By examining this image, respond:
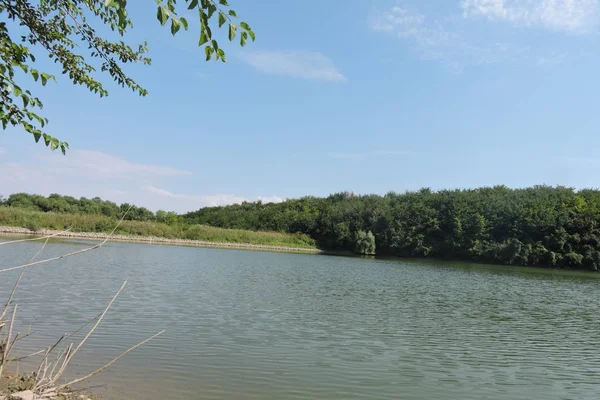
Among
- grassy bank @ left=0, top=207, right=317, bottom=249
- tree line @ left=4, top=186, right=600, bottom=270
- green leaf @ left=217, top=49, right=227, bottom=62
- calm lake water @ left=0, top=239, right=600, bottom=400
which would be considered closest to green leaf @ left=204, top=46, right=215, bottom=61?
green leaf @ left=217, top=49, right=227, bottom=62

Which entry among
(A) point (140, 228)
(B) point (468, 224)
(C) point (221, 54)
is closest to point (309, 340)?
(C) point (221, 54)

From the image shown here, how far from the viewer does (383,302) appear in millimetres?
16078

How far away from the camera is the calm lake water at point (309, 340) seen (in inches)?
275

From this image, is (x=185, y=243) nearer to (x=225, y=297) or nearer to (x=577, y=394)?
(x=225, y=297)

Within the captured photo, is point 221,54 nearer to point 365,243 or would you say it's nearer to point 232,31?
point 232,31

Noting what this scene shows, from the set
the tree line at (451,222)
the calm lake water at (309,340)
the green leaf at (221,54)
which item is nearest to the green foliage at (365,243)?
the tree line at (451,222)

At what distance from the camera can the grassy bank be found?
1836 inches

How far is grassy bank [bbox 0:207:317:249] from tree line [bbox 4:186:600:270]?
8.25 m

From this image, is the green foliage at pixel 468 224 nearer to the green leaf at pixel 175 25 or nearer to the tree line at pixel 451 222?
the tree line at pixel 451 222

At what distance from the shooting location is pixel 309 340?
976 cm

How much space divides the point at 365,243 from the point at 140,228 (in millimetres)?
33040

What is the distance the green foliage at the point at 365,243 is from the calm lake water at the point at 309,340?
49.2 m

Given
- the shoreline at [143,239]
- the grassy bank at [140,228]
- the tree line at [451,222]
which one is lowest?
the shoreline at [143,239]

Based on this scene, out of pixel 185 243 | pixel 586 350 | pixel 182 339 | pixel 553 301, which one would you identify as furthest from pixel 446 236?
pixel 182 339
